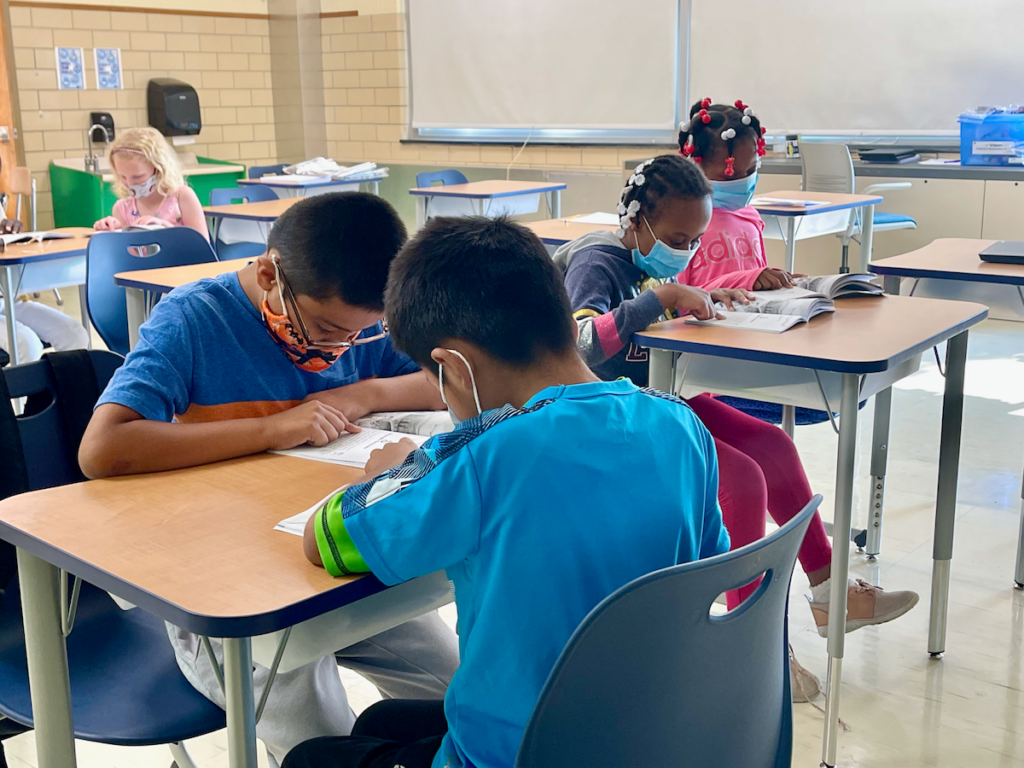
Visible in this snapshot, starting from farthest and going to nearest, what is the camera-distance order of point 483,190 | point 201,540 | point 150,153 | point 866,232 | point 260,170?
1. point 260,170
2. point 483,190
3. point 866,232
4. point 150,153
5. point 201,540

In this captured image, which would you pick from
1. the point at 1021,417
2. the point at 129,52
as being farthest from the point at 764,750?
the point at 129,52

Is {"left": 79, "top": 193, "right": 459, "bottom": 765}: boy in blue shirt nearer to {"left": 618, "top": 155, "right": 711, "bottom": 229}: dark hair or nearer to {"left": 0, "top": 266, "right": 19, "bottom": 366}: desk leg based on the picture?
{"left": 618, "top": 155, "right": 711, "bottom": 229}: dark hair

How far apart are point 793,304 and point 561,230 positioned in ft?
6.04

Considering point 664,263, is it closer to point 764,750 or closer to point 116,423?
point 116,423

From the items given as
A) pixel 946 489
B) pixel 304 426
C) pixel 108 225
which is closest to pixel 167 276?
pixel 108 225

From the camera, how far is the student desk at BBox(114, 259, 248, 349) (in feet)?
9.77

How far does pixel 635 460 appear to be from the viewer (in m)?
0.94

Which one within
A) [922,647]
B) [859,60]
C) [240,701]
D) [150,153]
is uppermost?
[859,60]

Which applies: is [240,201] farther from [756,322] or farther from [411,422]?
[411,422]

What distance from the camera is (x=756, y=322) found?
213cm

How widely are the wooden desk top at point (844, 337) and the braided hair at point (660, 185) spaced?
0.26 metres

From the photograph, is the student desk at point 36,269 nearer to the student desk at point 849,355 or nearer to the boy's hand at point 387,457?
the student desk at point 849,355

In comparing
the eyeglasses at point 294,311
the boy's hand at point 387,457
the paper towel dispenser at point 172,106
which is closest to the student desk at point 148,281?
the eyeglasses at point 294,311

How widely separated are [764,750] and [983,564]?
1986 millimetres
